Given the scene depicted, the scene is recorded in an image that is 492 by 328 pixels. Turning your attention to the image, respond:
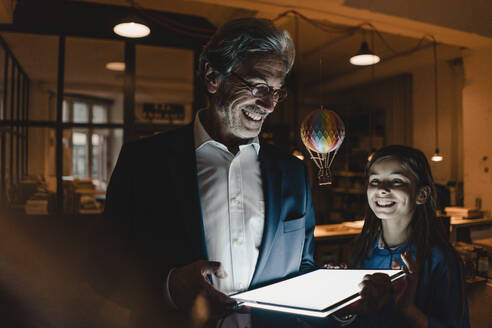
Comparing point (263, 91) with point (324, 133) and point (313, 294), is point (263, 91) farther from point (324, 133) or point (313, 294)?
point (313, 294)

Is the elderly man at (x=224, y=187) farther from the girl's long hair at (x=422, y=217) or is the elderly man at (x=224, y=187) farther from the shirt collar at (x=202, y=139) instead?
the girl's long hair at (x=422, y=217)

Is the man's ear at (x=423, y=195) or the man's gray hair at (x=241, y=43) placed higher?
the man's gray hair at (x=241, y=43)

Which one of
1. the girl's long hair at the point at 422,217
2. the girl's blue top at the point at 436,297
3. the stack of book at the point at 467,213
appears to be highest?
the girl's long hair at the point at 422,217

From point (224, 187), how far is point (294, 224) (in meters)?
0.23

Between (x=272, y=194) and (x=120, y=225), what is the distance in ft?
1.42

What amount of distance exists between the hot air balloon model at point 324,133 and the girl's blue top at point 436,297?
0.42 meters

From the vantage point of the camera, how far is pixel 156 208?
3.06 feet

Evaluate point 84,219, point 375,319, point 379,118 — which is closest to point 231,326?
point 375,319

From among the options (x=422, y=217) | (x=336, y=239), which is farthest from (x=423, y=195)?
(x=336, y=239)

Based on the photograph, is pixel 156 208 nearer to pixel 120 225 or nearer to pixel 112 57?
pixel 120 225

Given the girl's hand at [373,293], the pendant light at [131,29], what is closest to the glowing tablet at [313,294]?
the girl's hand at [373,293]

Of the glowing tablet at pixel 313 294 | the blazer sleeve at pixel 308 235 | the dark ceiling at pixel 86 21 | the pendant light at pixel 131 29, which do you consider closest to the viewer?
the glowing tablet at pixel 313 294

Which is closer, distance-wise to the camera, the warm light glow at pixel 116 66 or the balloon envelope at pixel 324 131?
the balloon envelope at pixel 324 131

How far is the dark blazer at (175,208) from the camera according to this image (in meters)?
0.91
